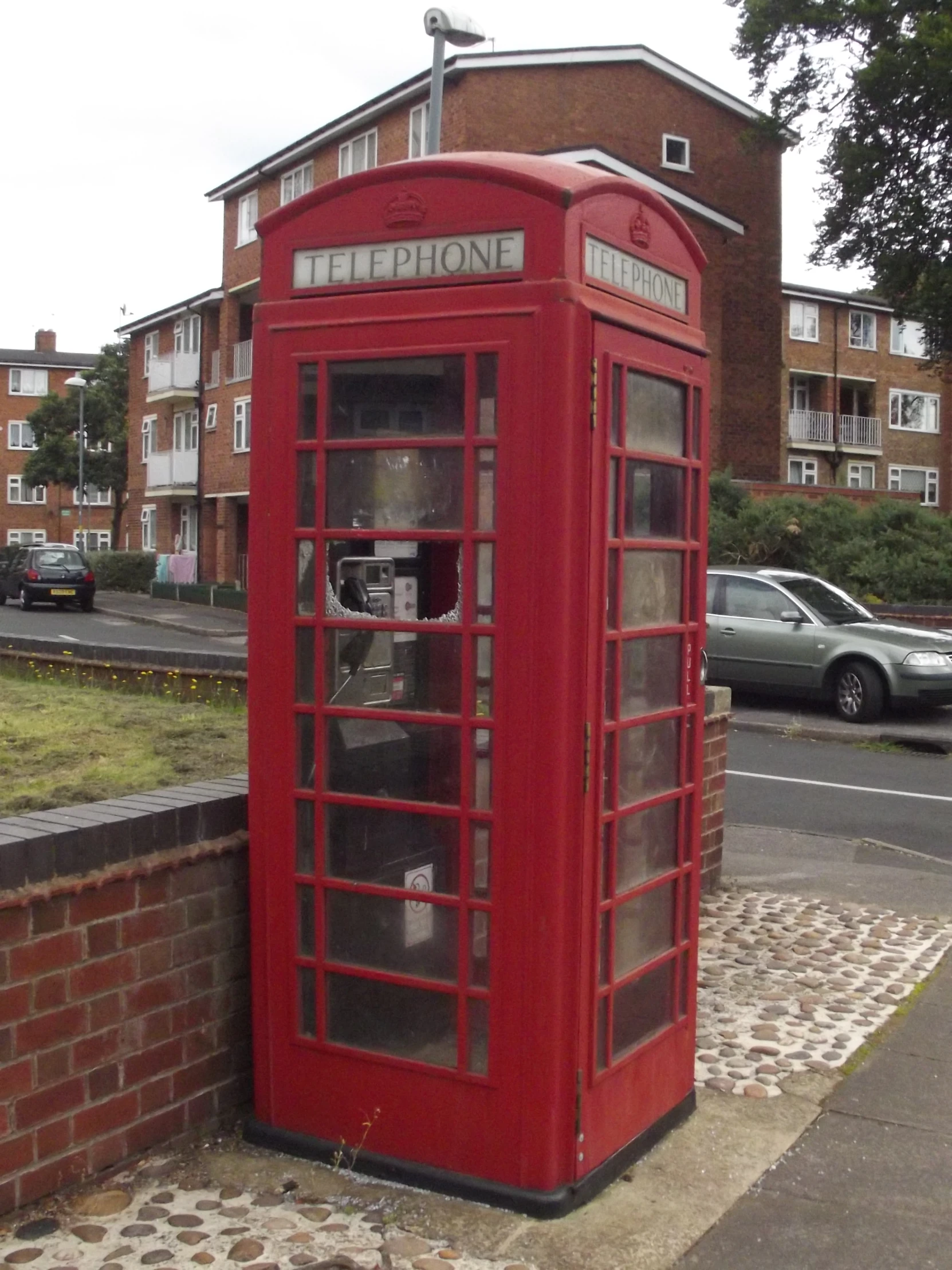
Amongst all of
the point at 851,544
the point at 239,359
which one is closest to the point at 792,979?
the point at 851,544

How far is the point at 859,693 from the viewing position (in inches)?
607

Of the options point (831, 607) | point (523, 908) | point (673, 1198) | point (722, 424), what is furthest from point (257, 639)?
point (722, 424)

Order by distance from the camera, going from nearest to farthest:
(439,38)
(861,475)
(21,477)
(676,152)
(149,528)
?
(439,38) < (676,152) < (149,528) < (861,475) < (21,477)

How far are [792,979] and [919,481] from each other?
47.7m

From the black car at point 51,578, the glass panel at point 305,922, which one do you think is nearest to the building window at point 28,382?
the black car at point 51,578

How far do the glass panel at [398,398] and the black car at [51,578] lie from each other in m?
32.1

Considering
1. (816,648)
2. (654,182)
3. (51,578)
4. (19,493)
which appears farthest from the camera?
(19,493)

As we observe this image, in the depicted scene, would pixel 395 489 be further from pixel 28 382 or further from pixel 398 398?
pixel 28 382

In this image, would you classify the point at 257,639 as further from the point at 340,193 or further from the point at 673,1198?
the point at 673,1198

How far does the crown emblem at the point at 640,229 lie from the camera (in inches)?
157

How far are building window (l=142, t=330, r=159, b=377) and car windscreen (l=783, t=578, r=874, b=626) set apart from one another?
3459 centimetres

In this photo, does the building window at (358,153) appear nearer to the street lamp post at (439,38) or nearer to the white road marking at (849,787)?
the street lamp post at (439,38)

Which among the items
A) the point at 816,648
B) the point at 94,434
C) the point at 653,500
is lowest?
the point at 816,648

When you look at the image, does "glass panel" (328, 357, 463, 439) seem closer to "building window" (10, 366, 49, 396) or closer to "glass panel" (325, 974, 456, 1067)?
"glass panel" (325, 974, 456, 1067)
